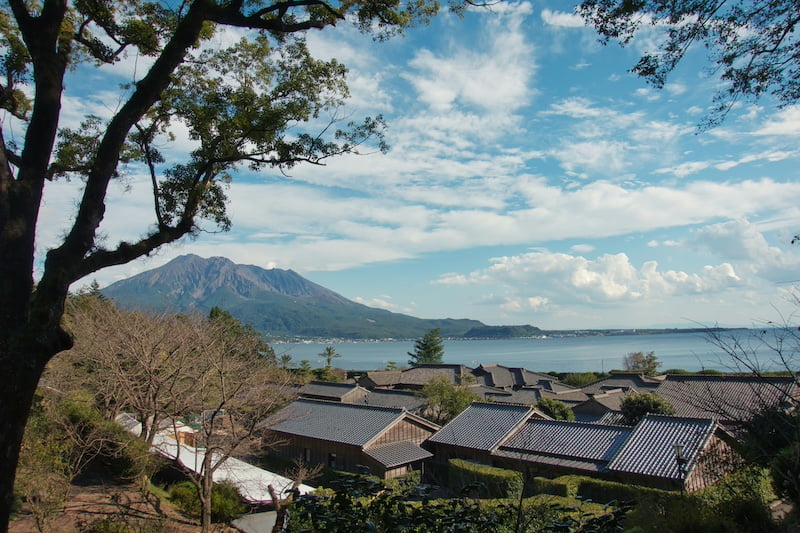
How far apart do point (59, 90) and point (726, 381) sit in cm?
2960

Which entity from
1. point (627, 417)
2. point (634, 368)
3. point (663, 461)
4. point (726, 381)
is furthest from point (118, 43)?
point (634, 368)

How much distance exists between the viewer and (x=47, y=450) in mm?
10117

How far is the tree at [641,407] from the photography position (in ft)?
74.2

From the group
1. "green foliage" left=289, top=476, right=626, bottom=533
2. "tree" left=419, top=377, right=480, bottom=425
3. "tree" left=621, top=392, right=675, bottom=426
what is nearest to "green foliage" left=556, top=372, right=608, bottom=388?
"tree" left=621, top=392, right=675, bottom=426

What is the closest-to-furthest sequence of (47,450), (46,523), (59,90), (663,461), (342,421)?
(59,90)
(46,523)
(47,450)
(663,461)
(342,421)

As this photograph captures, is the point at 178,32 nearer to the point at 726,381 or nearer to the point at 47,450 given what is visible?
the point at 47,450

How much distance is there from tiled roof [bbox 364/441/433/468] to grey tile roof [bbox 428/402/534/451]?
95 cm

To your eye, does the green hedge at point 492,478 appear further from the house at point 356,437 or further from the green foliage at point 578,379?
the green foliage at point 578,379

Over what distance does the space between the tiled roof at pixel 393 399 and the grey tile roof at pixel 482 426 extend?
806 cm

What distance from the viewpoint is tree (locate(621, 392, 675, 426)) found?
22.6 meters

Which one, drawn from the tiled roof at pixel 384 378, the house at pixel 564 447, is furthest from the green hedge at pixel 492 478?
the tiled roof at pixel 384 378

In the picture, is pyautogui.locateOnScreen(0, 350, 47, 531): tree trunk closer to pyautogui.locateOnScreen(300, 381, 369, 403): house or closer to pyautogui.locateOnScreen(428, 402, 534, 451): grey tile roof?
pyautogui.locateOnScreen(428, 402, 534, 451): grey tile roof

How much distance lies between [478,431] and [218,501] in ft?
35.6

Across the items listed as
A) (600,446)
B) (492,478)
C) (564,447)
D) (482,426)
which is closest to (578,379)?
(482,426)
